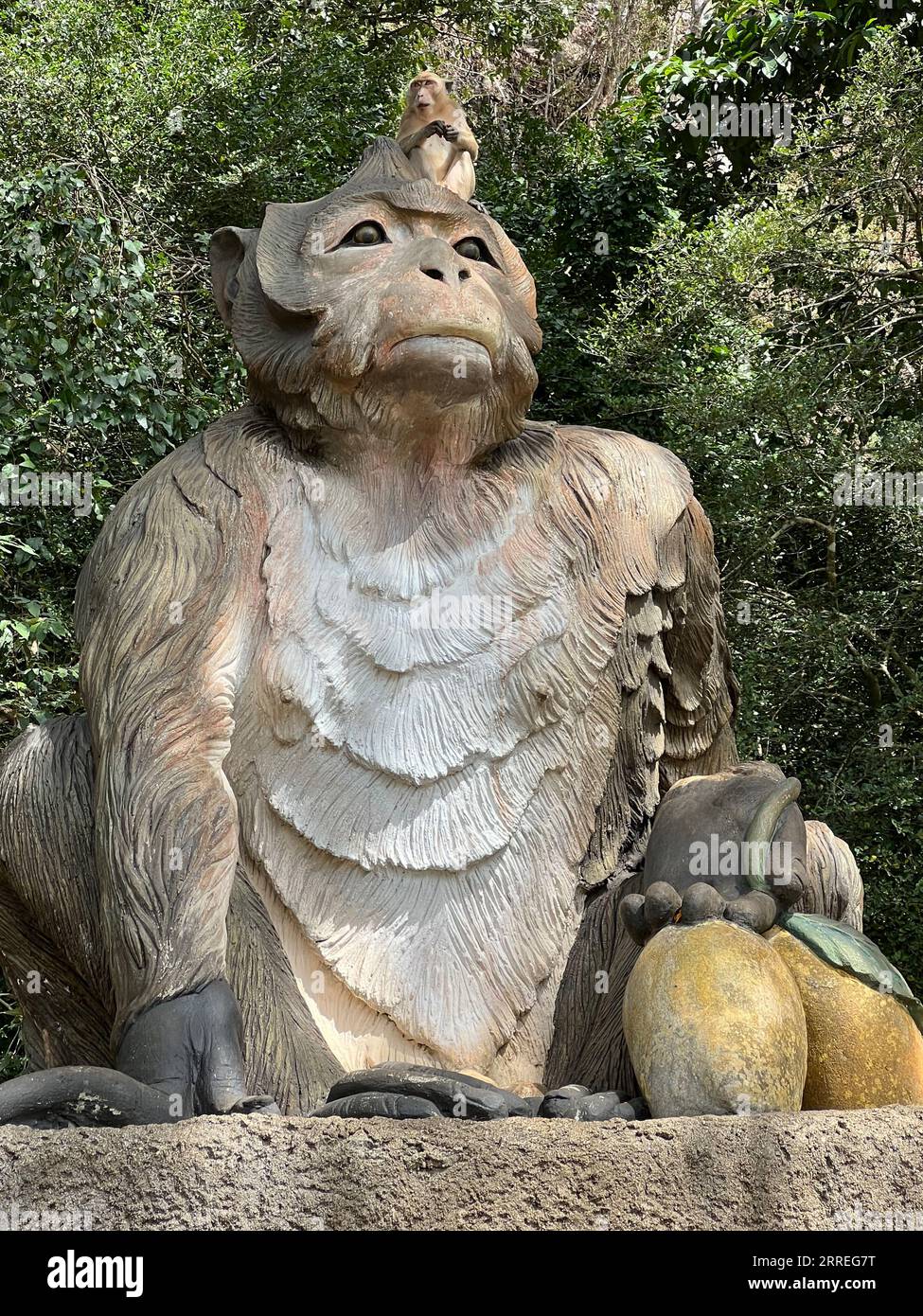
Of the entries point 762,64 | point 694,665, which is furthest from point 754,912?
point 762,64

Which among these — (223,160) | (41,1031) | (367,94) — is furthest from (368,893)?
(367,94)

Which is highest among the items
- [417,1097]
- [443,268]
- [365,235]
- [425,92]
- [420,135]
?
[425,92]

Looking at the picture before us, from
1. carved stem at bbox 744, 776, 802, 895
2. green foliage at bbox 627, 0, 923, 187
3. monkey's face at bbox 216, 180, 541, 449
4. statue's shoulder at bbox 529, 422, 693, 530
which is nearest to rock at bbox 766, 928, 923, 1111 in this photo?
carved stem at bbox 744, 776, 802, 895

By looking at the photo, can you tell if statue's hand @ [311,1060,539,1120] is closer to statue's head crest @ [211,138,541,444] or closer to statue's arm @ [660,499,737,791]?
statue's arm @ [660,499,737,791]

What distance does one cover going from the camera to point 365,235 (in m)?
3.89

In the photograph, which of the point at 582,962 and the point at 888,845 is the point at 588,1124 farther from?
the point at 888,845

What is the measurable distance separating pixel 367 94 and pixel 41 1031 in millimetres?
6693

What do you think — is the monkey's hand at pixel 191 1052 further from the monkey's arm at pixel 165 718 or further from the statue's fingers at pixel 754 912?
the statue's fingers at pixel 754 912

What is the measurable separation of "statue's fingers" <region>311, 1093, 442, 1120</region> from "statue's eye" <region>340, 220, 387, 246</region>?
172 cm

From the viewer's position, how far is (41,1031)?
12.8 feet

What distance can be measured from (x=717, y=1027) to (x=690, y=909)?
0.81ft

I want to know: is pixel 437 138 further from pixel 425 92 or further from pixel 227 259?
pixel 227 259

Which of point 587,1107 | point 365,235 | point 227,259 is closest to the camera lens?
point 587,1107
